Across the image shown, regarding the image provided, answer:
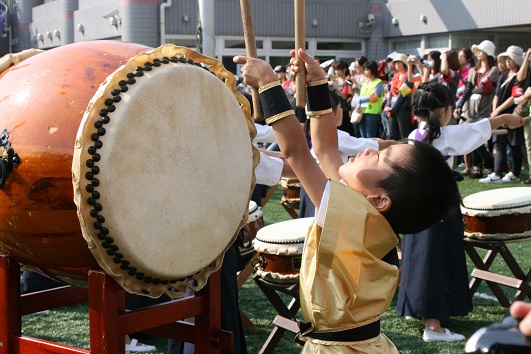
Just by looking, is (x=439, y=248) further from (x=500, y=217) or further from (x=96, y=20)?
(x=96, y=20)

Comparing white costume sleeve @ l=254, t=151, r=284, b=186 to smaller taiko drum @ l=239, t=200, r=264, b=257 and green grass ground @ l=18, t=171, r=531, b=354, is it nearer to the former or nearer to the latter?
smaller taiko drum @ l=239, t=200, r=264, b=257

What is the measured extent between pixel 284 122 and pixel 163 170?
0.33 meters

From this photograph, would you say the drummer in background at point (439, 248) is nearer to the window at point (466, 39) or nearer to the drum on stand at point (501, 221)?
the drum on stand at point (501, 221)

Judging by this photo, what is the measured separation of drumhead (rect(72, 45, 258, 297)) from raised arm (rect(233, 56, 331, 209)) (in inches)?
7.0

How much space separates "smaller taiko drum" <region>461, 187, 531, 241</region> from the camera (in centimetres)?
352

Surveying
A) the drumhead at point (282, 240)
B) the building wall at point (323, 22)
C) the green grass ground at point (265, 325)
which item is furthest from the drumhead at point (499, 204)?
the building wall at point (323, 22)

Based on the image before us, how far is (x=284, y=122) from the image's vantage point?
6.20 ft

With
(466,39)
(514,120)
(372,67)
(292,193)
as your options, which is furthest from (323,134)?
(466,39)

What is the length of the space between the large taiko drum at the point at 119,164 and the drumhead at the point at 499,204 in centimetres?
188

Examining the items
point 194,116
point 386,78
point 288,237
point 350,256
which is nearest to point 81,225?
point 194,116

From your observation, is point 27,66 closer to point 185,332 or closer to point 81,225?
point 81,225

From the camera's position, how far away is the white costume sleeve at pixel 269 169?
3.12m

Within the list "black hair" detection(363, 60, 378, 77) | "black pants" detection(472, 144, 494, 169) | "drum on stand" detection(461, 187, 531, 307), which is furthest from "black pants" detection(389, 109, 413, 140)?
"drum on stand" detection(461, 187, 531, 307)

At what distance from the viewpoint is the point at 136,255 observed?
1.83 meters
